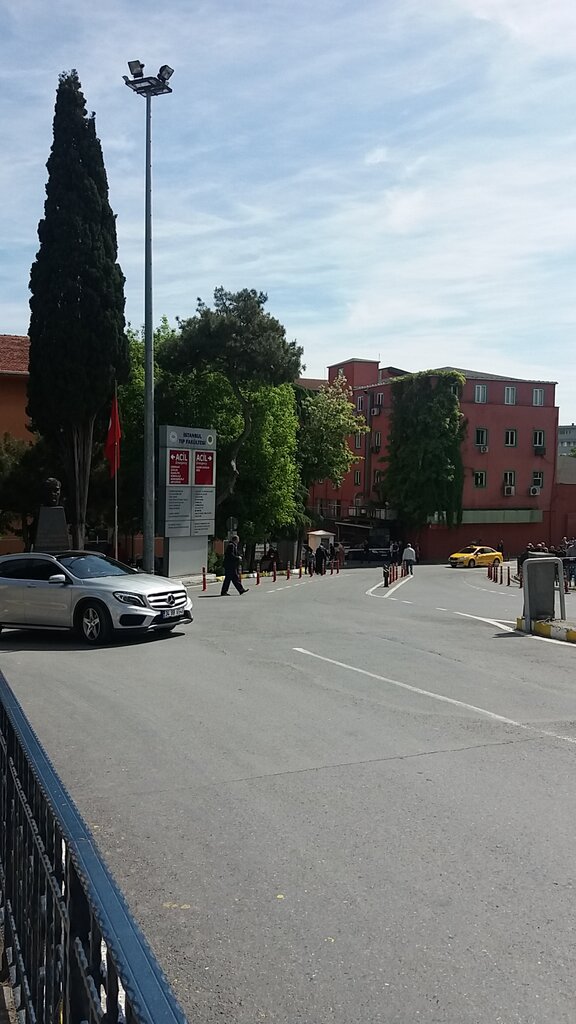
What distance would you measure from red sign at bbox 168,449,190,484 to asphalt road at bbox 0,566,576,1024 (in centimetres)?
1877

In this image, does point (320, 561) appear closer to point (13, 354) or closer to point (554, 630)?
point (13, 354)

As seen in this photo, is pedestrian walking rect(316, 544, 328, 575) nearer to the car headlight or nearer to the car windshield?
the car windshield

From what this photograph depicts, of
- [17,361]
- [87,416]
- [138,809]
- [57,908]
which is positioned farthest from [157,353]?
[57,908]

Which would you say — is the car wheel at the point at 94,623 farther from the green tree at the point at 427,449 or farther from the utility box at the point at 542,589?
the green tree at the point at 427,449

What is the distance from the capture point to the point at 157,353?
4412cm

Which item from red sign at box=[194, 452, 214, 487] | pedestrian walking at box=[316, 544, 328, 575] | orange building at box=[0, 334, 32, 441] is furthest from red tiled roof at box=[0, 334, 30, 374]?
pedestrian walking at box=[316, 544, 328, 575]

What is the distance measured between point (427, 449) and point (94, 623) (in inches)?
2146

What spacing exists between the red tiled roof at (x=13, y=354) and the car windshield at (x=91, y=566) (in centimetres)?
3062

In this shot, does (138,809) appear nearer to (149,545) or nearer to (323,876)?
(323,876)

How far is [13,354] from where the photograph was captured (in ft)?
150

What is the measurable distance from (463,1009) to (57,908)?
1816 mm

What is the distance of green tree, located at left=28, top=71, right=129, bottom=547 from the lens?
29641 millimetres

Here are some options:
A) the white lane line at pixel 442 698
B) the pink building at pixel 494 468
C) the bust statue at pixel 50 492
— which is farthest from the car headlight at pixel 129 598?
the pink building at pixel 494 468

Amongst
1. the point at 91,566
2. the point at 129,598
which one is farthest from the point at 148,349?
the point at 129,598
